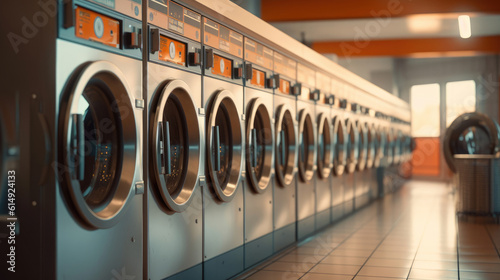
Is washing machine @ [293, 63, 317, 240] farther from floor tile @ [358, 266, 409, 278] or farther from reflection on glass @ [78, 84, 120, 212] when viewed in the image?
reflection on glass @ [78, 84, 120, 212]

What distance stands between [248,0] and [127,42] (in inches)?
142

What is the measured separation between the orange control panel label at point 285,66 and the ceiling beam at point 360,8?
8.81 feet

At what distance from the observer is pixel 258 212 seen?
5082 mm

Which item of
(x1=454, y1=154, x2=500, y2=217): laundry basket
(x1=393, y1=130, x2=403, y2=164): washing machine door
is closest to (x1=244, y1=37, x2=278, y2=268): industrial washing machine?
(x1=454, y1=154, x2=500, y2=217): laundry basket

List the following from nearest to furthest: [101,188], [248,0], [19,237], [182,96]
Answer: [19,237] → [101,188] → [182,96] → [248,0]

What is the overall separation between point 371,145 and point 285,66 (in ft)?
16.3

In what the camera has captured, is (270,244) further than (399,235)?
No

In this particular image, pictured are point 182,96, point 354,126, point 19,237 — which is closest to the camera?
point 19,237

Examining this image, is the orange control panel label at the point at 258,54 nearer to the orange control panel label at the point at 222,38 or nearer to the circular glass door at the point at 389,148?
the orange control panel label at the point at 222,38

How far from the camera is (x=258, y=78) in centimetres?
518

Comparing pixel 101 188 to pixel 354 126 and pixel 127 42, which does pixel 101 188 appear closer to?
pixel 127 42

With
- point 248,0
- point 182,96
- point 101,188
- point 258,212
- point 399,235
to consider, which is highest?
point 248,0

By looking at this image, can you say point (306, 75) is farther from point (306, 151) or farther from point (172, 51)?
point (172, 51)

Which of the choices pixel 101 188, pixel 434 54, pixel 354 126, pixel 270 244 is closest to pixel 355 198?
pixel 354 126
